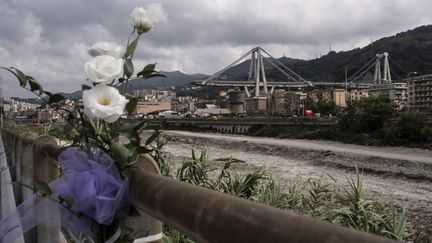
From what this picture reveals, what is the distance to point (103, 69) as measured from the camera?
6.01 ft

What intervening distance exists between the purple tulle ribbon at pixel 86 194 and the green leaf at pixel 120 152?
0.03 m

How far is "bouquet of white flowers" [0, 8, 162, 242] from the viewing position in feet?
6.01

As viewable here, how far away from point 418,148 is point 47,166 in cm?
5043

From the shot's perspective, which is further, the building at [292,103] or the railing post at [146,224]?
the building at [292,103]

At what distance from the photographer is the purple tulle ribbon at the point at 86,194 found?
191cm

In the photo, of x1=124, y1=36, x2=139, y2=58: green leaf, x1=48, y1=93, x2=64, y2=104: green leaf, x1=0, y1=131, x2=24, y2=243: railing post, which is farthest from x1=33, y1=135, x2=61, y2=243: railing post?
x1=124, y1=36, x2=139, y2=58: green leaf

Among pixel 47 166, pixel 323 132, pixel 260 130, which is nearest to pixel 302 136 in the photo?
pixel 323 132

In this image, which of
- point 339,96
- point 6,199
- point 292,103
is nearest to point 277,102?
point 292,103

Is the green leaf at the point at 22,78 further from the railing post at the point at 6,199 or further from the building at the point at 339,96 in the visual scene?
the building at the point at 339,96

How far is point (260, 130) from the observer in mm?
86750

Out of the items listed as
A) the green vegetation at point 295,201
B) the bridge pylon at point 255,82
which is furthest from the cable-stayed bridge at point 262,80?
the green vegetation at point 295,201

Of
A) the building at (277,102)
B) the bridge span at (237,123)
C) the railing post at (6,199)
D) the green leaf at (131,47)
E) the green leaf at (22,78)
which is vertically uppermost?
the green leaf at (131,47)

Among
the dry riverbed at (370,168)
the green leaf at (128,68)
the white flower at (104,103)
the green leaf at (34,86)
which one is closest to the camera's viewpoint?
the white flower at (104,103)

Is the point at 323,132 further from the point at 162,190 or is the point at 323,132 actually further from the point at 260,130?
the point at 162,190
